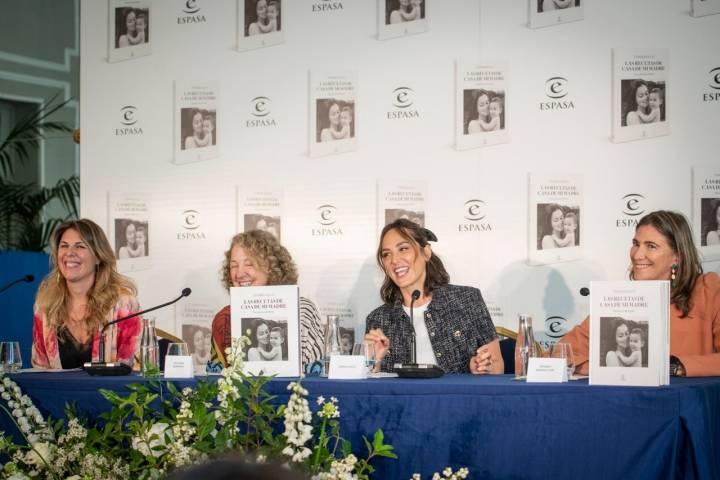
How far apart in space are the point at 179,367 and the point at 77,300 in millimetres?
1306

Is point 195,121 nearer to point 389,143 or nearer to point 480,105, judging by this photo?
point 389,143

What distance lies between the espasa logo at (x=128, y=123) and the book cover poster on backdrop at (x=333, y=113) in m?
0.97

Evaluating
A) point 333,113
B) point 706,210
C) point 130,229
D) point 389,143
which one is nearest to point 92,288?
Result: point 130,229

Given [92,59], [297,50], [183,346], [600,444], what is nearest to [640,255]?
[600,444]

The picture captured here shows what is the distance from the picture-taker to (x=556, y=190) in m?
4.22

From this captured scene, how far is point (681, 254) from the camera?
336 cm

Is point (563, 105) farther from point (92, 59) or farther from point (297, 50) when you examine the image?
point (92, 59)

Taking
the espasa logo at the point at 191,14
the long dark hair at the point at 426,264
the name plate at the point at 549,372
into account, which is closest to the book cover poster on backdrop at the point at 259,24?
the espasa logo at the point at 191,14

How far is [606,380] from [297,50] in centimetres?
266

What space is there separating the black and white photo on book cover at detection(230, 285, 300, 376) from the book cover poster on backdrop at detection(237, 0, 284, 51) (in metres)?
2.16

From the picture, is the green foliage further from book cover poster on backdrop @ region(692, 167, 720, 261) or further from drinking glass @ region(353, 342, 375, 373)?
book cover poster on backdrop @ region(692, 167, 720, 261)

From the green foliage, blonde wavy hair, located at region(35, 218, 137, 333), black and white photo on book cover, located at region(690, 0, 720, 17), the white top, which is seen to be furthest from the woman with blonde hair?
black and white photo on book cover, located at region(690, 0, 720, 17)

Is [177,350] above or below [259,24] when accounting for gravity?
below

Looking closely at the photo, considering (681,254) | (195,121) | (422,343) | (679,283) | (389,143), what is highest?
(195,121)
